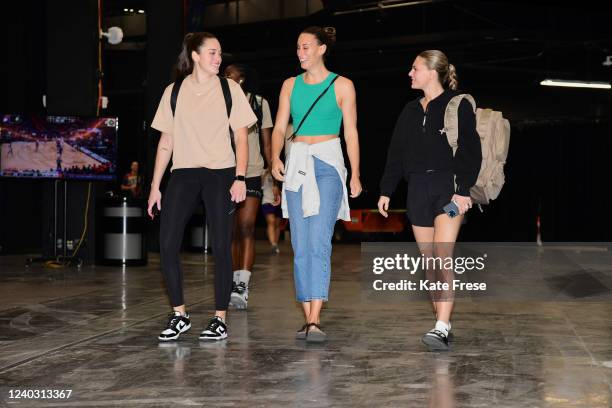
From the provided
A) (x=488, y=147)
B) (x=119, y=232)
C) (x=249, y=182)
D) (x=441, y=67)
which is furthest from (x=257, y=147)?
(x=119, y=232)

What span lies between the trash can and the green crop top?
595 centimetres

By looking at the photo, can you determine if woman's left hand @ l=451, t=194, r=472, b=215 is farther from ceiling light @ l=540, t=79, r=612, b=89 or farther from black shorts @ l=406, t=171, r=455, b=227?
ceiling light @ l=540, t=79, r=612, b=89

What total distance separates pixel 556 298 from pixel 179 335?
3601 mm

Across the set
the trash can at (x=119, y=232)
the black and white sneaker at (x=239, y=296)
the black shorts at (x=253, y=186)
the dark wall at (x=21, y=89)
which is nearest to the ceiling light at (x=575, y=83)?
the dark wall at (x=21, y=89)

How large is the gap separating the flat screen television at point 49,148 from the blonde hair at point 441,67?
19.9ft

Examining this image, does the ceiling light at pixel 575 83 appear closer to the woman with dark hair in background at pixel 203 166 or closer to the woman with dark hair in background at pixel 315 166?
the woman with dark hair in background at pixel 315 166

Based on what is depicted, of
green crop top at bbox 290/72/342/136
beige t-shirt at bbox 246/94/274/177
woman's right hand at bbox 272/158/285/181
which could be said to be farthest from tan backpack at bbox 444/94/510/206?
beige t-shirt at bbox 246/94/274/177

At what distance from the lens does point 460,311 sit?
21.8 feet

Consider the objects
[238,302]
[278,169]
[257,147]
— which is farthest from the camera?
[257,147]

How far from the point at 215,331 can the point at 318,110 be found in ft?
4.31

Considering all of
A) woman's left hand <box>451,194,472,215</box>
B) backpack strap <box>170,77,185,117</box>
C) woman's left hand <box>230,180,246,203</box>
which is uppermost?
backpack strap <box>170,77,185,117</box>

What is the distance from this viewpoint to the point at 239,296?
258 inches

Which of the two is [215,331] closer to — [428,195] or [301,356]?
[301,356]

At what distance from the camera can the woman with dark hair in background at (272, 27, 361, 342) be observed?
16.8 ft
